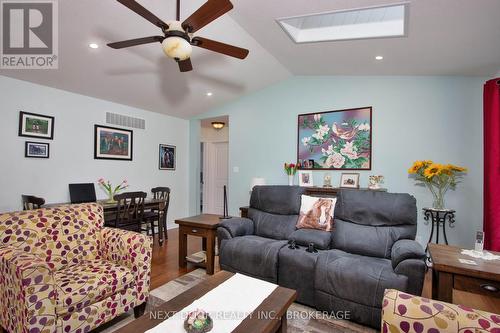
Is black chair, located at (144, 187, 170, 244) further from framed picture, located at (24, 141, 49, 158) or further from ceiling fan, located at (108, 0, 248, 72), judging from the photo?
ceiling fan, located at (108, 0, 248, 72)

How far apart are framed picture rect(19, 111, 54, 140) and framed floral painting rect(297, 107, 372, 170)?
3.80 m

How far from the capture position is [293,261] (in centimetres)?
243

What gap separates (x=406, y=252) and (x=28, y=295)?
2.61 metres

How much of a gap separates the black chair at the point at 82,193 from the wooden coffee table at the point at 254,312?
121 inches

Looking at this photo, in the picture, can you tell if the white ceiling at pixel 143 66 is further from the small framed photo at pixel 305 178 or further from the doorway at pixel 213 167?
the small framed photo at pixel 305 178

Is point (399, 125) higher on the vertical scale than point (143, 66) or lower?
lower

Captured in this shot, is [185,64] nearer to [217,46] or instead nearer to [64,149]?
[217,46]

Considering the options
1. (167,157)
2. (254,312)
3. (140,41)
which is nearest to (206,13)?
(140,41)

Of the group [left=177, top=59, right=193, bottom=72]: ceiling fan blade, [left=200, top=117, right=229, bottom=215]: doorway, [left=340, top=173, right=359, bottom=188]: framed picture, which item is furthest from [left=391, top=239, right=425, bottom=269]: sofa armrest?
[left=200, top=117, right=229, bottom=215]: doorway

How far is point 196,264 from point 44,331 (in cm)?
180

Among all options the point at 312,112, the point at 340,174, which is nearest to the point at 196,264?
the point at 340,174

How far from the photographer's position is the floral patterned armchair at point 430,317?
103 centimetres

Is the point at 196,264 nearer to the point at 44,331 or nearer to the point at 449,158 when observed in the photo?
the point at 44,331

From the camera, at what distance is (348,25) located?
283 cm
